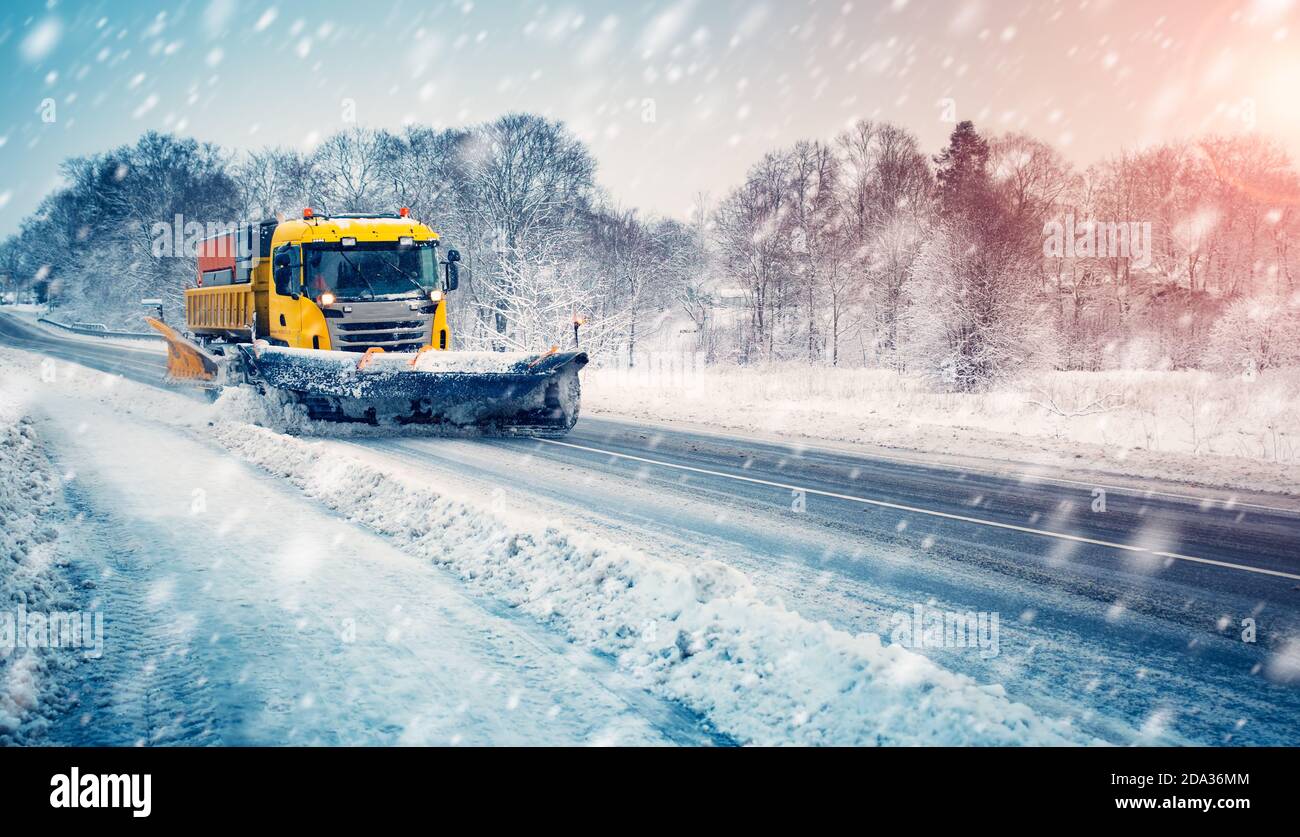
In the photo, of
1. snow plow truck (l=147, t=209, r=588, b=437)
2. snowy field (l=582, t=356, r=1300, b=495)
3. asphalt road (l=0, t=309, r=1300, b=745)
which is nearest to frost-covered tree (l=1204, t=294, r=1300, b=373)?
snowy field (l=582, t=356, r=1300, b=495)

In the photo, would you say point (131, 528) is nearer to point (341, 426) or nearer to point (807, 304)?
point (341, 426)

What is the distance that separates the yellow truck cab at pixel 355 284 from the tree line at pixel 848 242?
39.3 feet

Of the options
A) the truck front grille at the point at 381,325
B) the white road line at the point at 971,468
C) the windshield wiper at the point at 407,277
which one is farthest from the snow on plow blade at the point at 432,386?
the white road line at the point at 971,468

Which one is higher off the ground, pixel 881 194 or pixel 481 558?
pixel 881 194

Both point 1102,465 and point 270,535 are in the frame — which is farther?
point 1102,465

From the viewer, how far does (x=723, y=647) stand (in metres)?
3.92

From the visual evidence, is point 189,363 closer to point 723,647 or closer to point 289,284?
point 289,284

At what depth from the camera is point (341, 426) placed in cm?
1172

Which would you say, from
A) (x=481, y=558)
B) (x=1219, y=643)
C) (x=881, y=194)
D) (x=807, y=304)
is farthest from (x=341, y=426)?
(x=881, y=194)

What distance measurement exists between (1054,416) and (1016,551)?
11129 millimetres

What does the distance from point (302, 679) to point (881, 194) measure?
4160 centimetres

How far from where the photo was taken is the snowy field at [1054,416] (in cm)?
1062

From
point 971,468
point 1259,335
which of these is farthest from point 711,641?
point 1259,335

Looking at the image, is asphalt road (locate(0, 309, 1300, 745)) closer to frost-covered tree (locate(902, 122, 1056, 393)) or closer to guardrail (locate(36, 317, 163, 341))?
frost-covered tree (locate(902, 122, 1056, 393))
